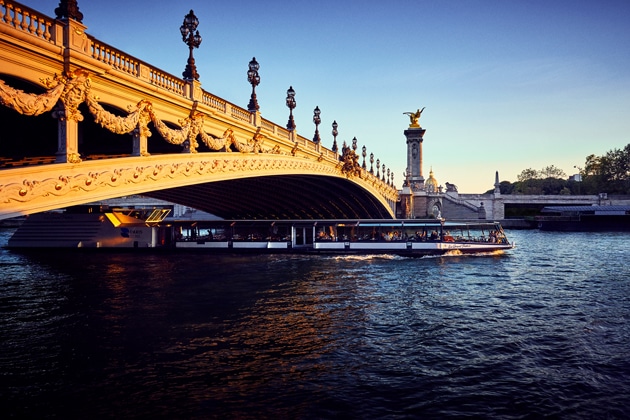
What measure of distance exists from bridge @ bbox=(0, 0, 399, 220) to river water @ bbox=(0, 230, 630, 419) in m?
4.69

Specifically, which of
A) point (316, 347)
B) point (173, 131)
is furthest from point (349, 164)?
point (316, 347)

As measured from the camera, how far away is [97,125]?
57.9 feet

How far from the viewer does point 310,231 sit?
42.8 m

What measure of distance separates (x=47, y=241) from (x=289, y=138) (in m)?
28.4

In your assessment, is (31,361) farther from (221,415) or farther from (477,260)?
(477,260)

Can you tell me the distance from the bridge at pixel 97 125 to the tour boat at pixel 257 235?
12456 millimetres

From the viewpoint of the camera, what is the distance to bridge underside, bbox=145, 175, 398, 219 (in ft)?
119

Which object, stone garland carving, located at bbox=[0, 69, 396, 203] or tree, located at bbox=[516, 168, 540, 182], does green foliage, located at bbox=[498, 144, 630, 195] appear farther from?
stone garland carving, located at bbox=[0, 69, 396, 203]

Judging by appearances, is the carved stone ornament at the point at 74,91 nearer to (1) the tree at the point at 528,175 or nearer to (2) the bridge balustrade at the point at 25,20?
(2) the bridge balustrade at the point at 25,20

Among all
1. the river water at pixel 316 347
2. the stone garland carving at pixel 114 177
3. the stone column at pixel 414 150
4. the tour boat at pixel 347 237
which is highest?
the stone column at pixel 414 150

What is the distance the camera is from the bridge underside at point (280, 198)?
1423 inches

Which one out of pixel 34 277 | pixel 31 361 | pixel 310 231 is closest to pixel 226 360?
pixel 31 361

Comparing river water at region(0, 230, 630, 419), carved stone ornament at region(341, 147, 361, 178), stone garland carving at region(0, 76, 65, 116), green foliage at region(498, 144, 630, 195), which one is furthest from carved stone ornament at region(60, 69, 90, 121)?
green foliage at region(498, 144, 630, 195)

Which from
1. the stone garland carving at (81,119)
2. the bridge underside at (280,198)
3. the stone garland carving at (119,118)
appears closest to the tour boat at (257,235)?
the bridge underside at (280,198)
